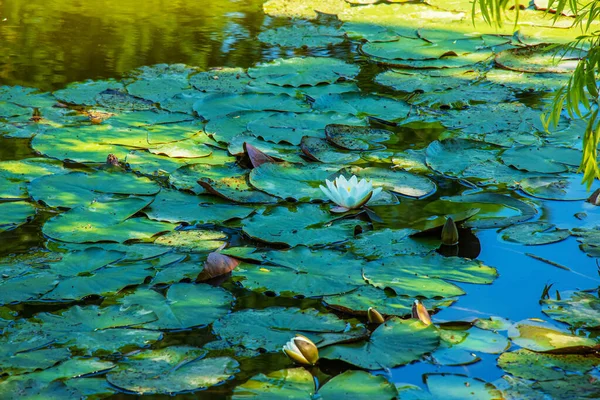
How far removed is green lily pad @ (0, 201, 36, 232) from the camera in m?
2.94

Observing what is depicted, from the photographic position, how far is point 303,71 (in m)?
4.73

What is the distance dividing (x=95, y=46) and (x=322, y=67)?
180cm

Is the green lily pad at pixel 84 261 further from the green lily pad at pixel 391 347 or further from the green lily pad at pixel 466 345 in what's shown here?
the green lily pad at pixel 466 345

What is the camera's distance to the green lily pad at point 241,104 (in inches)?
162

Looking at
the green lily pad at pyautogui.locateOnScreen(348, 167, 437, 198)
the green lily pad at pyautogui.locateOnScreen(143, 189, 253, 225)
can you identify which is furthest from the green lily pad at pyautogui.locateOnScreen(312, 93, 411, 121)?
the green lily pad at pyautogui.locateOnScreen(143, 189, 253, 225)

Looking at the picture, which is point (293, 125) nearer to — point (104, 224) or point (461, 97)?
point (461, 97)

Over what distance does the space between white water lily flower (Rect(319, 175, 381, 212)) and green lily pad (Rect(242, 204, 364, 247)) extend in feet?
0.25

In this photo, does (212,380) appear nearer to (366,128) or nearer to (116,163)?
(116,163)

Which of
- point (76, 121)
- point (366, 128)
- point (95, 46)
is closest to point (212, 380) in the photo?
point (366, 128)

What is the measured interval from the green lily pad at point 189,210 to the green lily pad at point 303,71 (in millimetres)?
1604

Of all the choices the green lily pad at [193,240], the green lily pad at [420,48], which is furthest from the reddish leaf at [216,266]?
the green lily pad at [420,48]

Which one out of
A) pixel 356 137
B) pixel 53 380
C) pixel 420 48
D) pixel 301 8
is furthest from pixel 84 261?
pixel 301 8

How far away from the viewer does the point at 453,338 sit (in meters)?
2.19

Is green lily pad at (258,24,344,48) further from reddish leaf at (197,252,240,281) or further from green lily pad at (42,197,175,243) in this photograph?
reddish leaf at (197,252,240,281)
